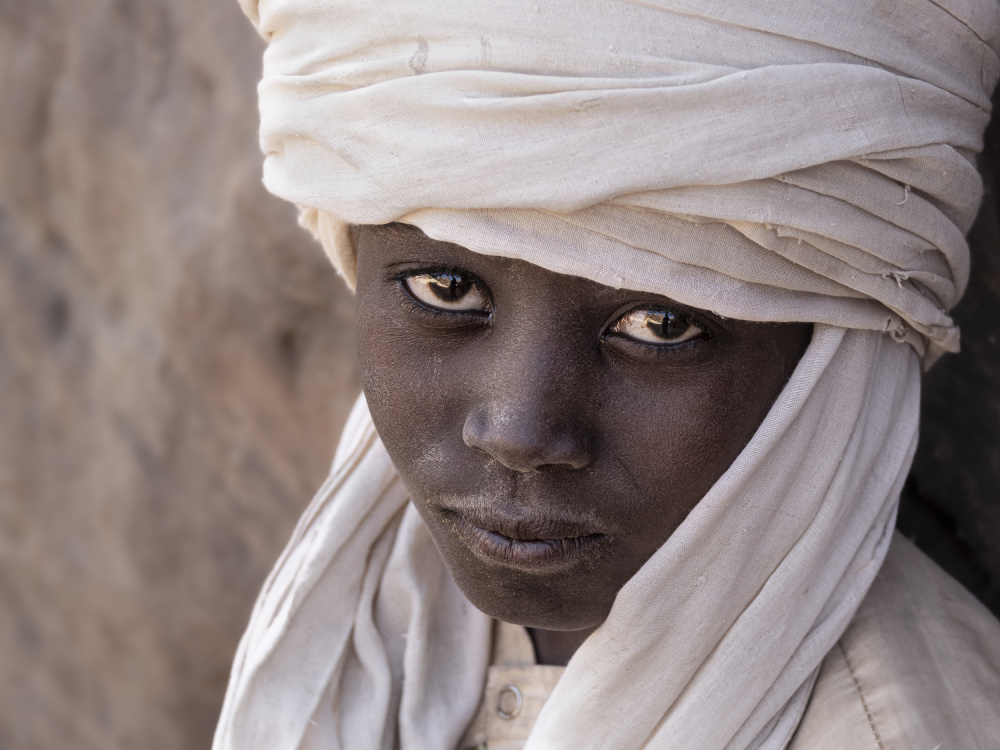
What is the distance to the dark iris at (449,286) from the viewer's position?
104cm

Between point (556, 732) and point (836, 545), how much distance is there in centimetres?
36

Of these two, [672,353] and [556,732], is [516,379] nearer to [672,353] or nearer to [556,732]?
[672,353]

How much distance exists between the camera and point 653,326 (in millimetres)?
988

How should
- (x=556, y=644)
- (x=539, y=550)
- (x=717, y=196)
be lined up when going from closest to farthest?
(x=717, y=196) < (x=539, y=550) < (x=556, y=644)

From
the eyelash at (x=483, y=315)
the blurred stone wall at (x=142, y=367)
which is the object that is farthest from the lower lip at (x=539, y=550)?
the blurred stone wall at (x=142, y=367)

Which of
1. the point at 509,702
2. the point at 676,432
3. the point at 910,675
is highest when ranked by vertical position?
the point at 676,432

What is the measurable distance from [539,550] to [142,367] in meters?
2.09

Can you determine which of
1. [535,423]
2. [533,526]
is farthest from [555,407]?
[533,526]

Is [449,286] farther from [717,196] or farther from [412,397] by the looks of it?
[717,196]

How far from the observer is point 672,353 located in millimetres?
995

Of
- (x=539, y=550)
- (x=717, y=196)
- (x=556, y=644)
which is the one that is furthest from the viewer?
(x=556, y=644)

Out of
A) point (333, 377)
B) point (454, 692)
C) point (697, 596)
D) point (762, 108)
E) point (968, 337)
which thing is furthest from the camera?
point (333, 377)

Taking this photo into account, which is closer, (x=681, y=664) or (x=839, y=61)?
(x=839, y=61)

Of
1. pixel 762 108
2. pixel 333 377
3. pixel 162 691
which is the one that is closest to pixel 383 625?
pixel 762 108
